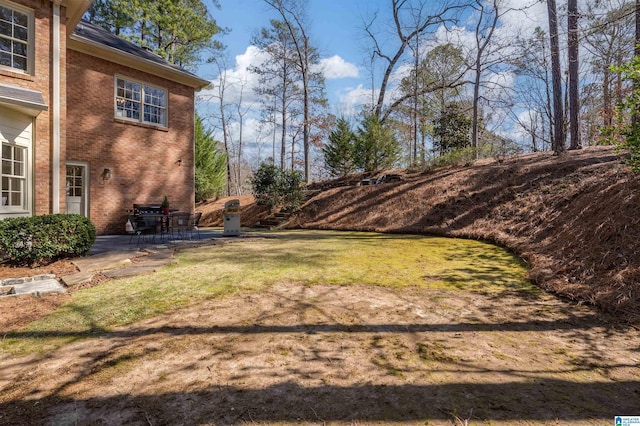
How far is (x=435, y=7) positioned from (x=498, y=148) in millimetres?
11473

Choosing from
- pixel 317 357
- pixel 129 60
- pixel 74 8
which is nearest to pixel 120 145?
pixel 129 60

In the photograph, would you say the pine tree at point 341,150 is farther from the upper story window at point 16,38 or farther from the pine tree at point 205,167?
the upper story window at point 16,38

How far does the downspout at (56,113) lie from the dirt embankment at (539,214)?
8574 millimetres

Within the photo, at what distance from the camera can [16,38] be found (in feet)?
22.5

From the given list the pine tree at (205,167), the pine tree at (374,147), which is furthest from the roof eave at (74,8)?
the pine tree at (374,147)

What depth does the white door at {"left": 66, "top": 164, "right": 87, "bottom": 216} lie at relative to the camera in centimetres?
972

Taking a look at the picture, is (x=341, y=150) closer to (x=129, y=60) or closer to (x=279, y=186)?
(x=279, y=186)

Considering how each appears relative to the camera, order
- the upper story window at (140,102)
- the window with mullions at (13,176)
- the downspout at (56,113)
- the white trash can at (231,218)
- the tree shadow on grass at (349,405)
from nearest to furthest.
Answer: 1. the tree shadow on grass at (349,405)
2. the window with mullions at (13,176)
3. the downspout at (56,113)
4. the white trash can at (231,218)
5. the upper story window at (140,102)

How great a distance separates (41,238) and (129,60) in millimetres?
7765

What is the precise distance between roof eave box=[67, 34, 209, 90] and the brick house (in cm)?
3

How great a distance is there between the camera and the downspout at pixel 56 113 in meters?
7.03

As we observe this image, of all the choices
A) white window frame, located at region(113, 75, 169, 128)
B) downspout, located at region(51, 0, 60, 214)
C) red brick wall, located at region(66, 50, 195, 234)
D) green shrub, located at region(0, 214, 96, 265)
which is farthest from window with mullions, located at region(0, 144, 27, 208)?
white window frame, located at region(113, 75, 169, 128)

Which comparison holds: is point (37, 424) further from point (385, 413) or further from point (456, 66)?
point (456, 66)

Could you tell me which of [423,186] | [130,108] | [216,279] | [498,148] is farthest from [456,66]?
[216,279]
